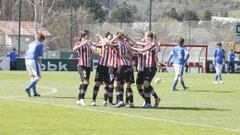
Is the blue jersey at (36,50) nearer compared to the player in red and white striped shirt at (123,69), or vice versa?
the player in red and white striped shirt at (123,69)

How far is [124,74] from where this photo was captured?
2283 cm

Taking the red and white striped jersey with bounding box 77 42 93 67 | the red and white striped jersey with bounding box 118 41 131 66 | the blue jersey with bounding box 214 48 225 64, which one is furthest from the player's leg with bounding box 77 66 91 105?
the blue jersey with bounding box 214 48 225 64

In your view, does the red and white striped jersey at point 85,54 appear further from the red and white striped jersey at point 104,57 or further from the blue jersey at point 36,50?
the blue jersey at point 36,50

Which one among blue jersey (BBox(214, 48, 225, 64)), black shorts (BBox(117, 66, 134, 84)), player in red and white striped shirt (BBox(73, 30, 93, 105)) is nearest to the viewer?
black shorts (BBox(117, 66, 134, 84))

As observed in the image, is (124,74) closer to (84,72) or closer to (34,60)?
(84,72)

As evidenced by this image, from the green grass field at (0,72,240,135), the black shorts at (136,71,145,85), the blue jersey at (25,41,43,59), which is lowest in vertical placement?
the green grass field at (0,72,240,135)

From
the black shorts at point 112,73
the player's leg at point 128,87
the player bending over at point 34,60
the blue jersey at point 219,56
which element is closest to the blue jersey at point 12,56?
the blue jersey at point 219,56

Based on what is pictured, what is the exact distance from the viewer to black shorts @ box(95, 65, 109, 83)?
23.1m

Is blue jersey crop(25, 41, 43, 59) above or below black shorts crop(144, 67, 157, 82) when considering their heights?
above

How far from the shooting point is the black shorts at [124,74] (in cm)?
2277

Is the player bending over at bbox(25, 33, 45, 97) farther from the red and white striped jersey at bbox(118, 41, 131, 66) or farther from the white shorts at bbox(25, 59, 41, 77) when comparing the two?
the red and white striped jersey at bbox(118, 41, 131, 66)

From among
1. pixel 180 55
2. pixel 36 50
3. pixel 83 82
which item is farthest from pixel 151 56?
pixel 180 55

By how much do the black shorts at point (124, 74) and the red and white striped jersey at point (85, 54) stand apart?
1.23 metres

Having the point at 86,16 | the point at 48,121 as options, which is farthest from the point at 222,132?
the point at 86,16
